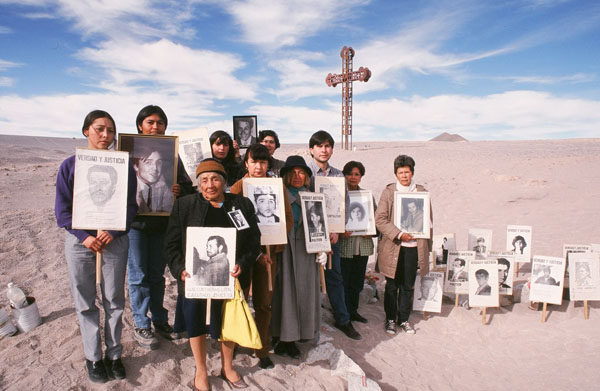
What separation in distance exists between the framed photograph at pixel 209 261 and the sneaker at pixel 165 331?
1.43 metres

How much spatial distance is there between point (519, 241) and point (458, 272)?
2.02 metres

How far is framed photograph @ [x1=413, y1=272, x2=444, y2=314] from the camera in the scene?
5586 millimetres

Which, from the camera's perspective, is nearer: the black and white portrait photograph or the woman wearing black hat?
the black and white portrait photograph

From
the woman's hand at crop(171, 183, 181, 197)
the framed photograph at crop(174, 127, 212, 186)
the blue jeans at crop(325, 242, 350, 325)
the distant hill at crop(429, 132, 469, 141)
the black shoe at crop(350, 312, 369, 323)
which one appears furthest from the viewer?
the distant hill at crop(429, 132, 469, 141)

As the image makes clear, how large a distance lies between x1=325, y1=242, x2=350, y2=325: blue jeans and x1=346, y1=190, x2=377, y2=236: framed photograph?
0.35 metres

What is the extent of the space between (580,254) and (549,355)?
1.81 m

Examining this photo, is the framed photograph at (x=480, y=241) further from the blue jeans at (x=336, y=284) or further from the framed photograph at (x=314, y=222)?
the framed photograph at (x=314, y=222)

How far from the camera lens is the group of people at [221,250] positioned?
126 inches

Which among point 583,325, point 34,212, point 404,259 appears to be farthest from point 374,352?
point 34,212

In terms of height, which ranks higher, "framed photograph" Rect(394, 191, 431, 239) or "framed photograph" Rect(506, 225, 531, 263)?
"framed photograph" Rect(394, 191, 431, 239)

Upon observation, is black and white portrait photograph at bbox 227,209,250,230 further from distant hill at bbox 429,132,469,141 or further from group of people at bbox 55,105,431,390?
distant hill at bbox 429,132,469,141

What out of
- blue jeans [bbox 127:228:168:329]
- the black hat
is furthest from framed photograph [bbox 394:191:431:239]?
blue jeans [bbox 127:228:168:329]

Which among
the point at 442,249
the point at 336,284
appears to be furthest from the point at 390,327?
the point at 442,249

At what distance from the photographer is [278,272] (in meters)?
3.99
